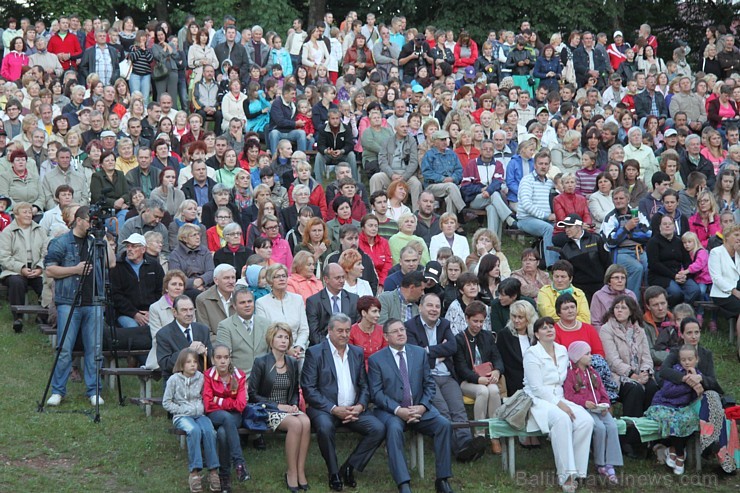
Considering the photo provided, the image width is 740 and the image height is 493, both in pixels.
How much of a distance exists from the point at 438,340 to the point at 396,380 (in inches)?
32.1

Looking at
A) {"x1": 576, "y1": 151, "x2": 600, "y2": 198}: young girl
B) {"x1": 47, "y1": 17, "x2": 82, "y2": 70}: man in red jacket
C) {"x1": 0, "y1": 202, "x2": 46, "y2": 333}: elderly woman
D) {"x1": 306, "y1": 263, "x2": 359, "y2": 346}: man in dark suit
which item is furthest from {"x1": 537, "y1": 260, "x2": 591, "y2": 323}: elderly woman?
{"x1": 47, "y1": 17, "x2": 82, "y2": 70}: man in red jacket

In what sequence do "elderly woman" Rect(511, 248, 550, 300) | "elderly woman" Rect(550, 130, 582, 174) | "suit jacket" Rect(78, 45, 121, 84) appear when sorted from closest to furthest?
"elderly woman" Rect(511, 248, 550, 300), "elderly woman" Rect(550, 130, 582, 174), "suit jacket" Rect(78, 45, 121, 84)

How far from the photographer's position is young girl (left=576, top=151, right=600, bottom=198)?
15.3 m

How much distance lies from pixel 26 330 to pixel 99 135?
4173 mm

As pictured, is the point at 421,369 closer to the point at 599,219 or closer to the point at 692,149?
the point at 599,219

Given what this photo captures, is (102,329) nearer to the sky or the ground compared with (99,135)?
nearer to the ground

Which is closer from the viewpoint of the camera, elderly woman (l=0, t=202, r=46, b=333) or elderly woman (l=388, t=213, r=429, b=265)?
elderly woman (l=0, t=202, r=46, b=333)

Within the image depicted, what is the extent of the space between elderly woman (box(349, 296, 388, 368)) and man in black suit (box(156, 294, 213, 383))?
1.27 meters

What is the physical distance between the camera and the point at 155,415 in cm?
1024

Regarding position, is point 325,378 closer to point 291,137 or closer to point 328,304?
point 328,304

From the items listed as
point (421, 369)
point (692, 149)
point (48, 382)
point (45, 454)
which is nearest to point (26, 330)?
point (48, 382)

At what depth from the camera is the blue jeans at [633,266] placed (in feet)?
43.0

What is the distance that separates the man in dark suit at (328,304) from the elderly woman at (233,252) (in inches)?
67.1

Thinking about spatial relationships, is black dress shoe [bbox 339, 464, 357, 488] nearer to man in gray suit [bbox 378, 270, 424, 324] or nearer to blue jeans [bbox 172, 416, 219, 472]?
blue jeans [bbox 172, 416, 219, 472]
